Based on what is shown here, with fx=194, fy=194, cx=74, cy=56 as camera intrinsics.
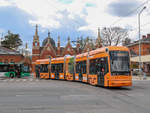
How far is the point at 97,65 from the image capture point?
16.2 meters

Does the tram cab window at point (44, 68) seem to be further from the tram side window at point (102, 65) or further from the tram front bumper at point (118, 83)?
the tram front bumper at point (118, 83)

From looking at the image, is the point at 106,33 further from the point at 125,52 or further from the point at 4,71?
the point at 125,52

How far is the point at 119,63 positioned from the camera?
14461mm

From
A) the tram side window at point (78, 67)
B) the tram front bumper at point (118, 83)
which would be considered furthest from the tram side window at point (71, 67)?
the tram front bumper at point (118, 83)

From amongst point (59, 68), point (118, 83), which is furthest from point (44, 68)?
point (118, 83)

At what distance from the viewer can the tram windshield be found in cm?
1430

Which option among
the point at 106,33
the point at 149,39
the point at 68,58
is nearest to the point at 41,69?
the point at 68,58

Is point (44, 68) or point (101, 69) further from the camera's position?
point (44, 68)

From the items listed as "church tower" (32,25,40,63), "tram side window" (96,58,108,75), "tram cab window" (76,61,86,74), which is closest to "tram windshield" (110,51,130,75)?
"tram side window" (96,58,108,75)

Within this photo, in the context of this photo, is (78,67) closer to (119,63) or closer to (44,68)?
(119,63)

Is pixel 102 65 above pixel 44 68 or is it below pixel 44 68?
above

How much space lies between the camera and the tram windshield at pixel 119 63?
14304 mm

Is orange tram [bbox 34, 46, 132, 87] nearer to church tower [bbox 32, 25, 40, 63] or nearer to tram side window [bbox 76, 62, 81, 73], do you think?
tram side window [bbox 76, 62, 81, 73]

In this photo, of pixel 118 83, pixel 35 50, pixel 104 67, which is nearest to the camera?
pixel 118 83
